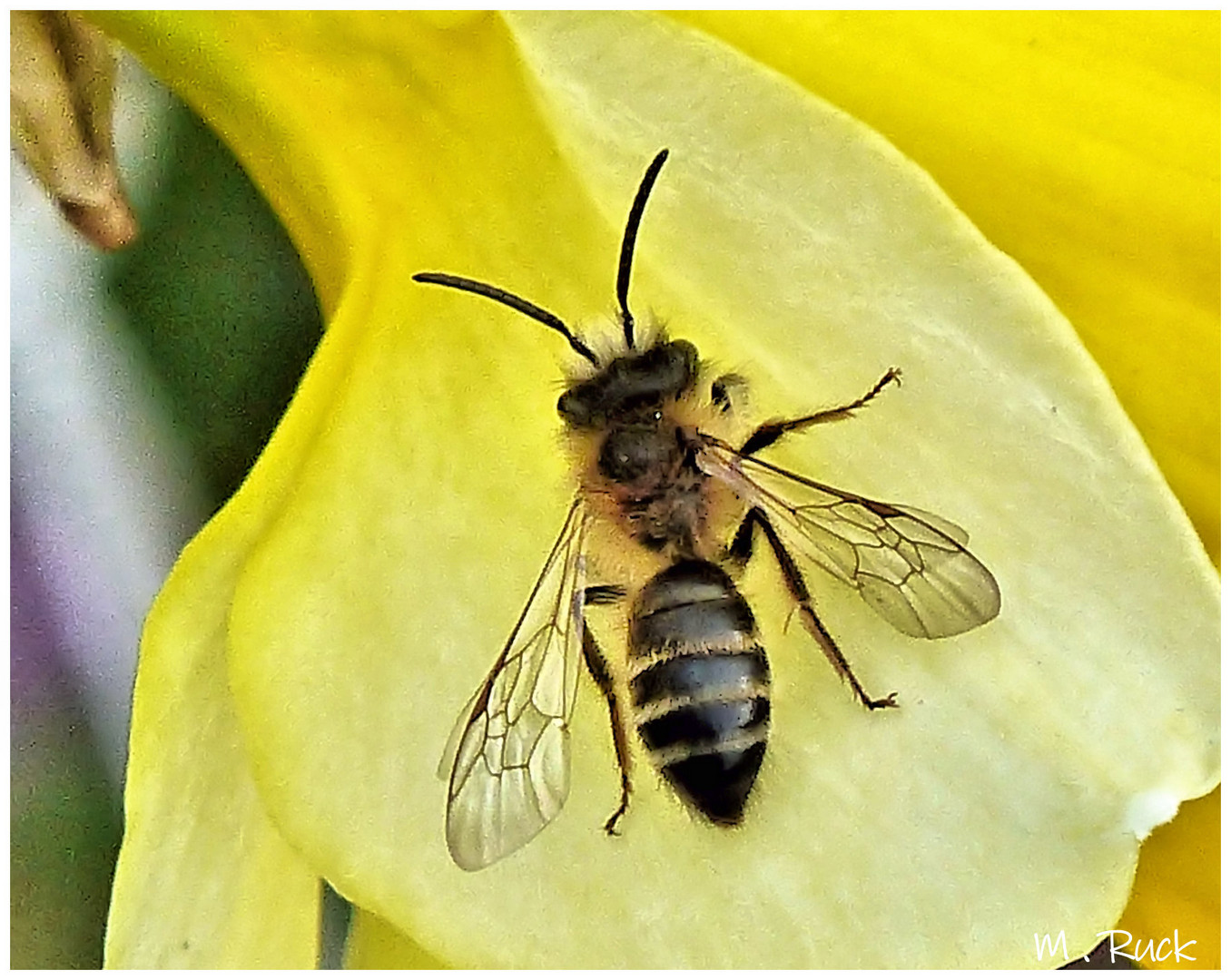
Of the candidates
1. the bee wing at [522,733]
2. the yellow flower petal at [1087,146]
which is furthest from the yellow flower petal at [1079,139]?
the bee wing at [522,733]

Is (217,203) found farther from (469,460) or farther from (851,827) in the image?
(851,827)

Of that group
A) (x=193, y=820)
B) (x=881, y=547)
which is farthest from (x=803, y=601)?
(x=193, y=820)

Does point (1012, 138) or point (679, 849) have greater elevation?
point (1012, 138)

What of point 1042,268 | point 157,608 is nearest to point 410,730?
point 157,608

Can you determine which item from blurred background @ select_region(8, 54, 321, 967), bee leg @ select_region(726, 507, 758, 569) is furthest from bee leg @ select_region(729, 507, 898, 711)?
blurred background @ select_region(8, 54, 321, 967)

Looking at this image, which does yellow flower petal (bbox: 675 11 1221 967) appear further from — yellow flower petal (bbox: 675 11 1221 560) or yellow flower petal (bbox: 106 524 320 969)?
yellow flower petal (bbox: 106 524 320 969)
